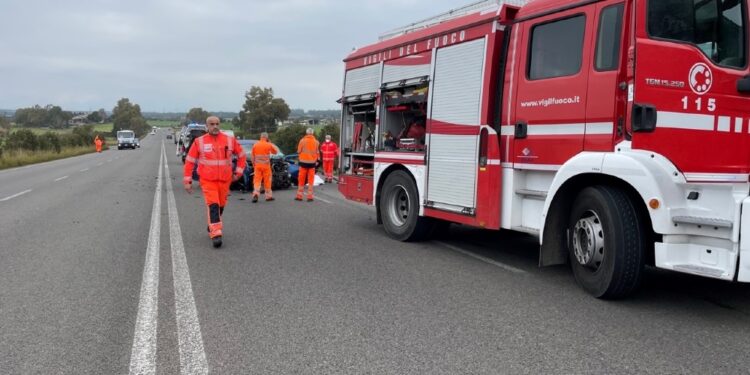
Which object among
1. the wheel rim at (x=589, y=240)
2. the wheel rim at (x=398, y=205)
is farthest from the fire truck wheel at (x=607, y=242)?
the wheel rim at (x=398, y=205)

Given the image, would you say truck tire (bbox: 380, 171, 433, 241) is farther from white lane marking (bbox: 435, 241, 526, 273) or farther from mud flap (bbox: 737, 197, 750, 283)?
mud flap (bbox: 737, 197, 750, 283)

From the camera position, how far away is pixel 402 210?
328 inches

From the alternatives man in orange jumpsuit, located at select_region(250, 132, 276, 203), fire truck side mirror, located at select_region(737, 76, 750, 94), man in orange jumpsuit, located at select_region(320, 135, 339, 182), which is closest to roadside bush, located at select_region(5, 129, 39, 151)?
man in orange jumpsuit, located at select_region(320, 135, 339, 182)

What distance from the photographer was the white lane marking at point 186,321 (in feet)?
11.8

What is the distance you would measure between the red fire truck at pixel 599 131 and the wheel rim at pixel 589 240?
0.01 m

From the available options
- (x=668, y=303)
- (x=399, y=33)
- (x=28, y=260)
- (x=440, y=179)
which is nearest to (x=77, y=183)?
(x=28, y=260)

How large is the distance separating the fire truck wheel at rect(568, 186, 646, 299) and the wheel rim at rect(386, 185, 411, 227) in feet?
10.5

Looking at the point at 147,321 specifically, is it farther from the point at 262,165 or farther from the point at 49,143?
the point at 49,143

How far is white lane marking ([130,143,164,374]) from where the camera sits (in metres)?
3.58

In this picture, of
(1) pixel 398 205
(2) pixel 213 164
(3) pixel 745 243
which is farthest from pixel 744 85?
(2) pixel 213 164

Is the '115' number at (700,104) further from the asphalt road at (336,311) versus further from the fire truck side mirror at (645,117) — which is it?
the asphalt road at (336,311)

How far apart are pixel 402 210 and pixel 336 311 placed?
376 cm

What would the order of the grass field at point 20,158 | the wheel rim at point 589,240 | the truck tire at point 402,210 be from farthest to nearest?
the grass field at point 20,158, the truck tire at point 402,210, the wheel rim at point 589,240

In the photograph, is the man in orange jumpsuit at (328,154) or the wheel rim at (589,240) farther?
the man in orange jumpsuit at (328,154)
